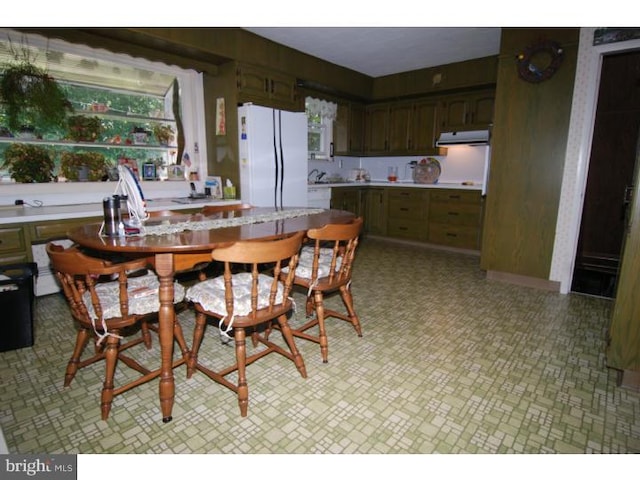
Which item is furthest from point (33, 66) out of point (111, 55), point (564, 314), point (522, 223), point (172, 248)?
point (564, 314)

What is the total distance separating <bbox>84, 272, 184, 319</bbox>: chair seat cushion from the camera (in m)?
1.63

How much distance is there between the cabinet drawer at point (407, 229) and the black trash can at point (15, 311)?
440 cm

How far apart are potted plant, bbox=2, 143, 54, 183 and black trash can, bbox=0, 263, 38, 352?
3.99 feet

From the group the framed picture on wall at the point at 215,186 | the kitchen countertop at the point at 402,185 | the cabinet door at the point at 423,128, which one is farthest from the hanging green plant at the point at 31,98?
the cabinet door at the point at 423,128

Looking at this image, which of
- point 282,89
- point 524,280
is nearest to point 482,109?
point 524,280

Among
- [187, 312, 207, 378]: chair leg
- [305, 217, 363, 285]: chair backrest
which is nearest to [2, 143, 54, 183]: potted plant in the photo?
[187, 312, 207, 378]: chair leg

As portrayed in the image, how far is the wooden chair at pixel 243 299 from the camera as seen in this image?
1521 mm

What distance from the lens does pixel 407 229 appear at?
5344 millimetres

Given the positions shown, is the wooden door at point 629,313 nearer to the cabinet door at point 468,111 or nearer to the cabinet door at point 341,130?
the cabinet door at point 468,111

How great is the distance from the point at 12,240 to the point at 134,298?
152cm

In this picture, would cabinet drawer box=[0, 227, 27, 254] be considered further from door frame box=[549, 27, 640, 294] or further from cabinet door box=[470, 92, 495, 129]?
cabinet door box=[470, 92, 495, 129]

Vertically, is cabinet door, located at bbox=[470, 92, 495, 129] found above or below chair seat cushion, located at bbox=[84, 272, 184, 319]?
above

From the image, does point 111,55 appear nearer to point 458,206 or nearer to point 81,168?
point 81,168

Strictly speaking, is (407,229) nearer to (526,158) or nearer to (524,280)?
(524,280)
